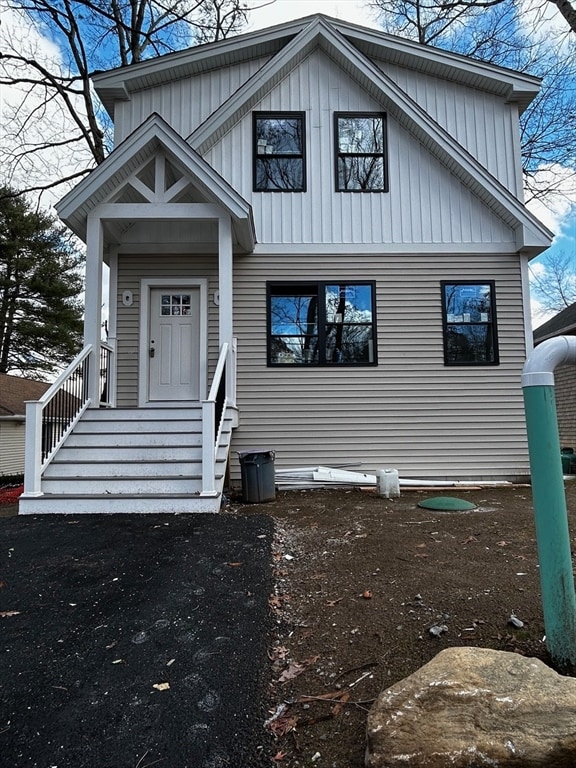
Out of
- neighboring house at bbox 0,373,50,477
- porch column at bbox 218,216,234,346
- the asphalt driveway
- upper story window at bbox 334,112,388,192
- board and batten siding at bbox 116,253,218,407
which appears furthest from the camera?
neighboring house at bbox 0,373,50,477

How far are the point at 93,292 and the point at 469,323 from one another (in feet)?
19.2

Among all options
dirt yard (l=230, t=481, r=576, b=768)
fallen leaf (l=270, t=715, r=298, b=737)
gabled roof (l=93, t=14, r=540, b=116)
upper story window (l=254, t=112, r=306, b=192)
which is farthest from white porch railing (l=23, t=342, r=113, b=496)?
gabled roof (l=93, t=14, r=540, b=116)

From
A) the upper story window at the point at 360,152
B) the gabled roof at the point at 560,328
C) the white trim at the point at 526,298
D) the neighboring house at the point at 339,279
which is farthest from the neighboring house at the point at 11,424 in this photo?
the gabled roof at the point at 560,328

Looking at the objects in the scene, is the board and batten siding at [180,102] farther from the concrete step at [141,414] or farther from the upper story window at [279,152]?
the concrete step at [141,414]

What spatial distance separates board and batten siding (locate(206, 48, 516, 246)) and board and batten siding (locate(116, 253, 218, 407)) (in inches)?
46.0

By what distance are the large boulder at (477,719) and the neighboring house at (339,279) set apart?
5598 mm

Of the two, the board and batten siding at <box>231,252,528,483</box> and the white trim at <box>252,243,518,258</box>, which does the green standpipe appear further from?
the white trim at <box>252,243,518,258</box>

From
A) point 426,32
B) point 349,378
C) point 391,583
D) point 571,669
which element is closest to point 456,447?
point 349,378

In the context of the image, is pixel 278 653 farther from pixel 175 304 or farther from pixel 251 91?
pixel 251 91

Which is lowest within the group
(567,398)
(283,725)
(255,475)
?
(283,725)

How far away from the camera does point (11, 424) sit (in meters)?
15.8

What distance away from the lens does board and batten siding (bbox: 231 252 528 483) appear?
721 cm

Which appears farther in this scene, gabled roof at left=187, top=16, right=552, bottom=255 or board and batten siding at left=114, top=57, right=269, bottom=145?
board and batten siding at left=114, top=57, right=269, bottom=145

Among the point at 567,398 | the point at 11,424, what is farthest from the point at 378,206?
the point at 11,424
